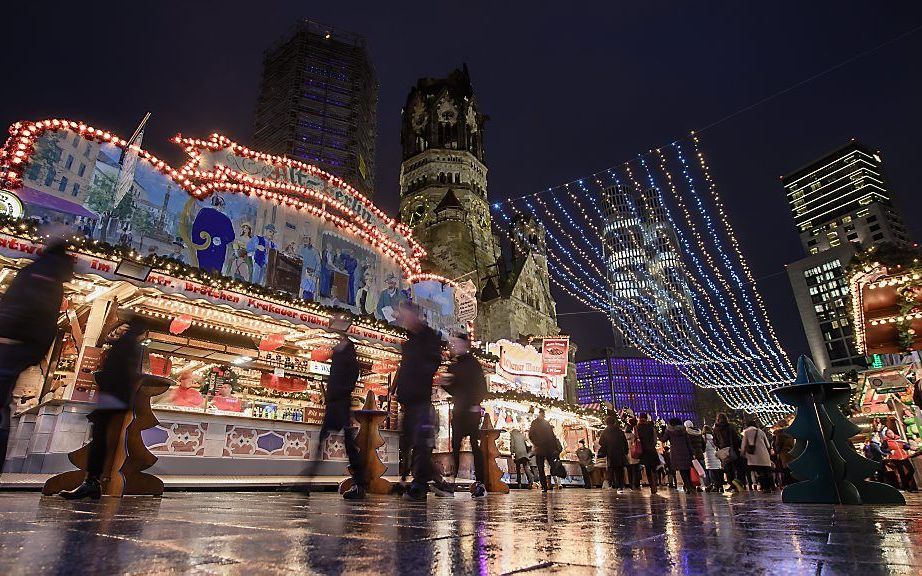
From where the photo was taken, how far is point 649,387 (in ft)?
321

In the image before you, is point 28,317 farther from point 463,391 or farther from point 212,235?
point 212,235

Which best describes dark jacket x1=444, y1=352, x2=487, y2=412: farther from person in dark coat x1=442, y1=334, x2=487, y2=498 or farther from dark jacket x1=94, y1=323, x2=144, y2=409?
dark jacket x1=94, y1=323, x2=144, y2=409

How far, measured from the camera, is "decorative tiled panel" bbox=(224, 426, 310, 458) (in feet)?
32.3

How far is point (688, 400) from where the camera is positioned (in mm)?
97125

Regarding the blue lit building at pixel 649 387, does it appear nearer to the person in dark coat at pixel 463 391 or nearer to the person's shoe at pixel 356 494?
the person in dark coat at pixel 463 391

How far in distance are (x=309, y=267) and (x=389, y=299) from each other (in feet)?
10.3

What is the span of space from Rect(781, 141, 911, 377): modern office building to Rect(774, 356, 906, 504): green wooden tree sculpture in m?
77.1

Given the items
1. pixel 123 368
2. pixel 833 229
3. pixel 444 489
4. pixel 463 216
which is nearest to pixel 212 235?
pixel 123 368

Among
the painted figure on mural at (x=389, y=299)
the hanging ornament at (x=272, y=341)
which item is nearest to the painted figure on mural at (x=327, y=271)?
the painted figure on mural at (x=389, y=299)

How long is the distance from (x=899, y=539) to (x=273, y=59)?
2089 inches

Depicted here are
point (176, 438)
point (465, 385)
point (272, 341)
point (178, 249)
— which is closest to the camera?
point (465, 385)

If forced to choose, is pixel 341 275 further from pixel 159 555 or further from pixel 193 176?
pixel 159 555

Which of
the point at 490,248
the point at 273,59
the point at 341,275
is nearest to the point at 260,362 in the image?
the point at 341,275

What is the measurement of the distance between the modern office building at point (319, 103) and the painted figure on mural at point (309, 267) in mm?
29686
